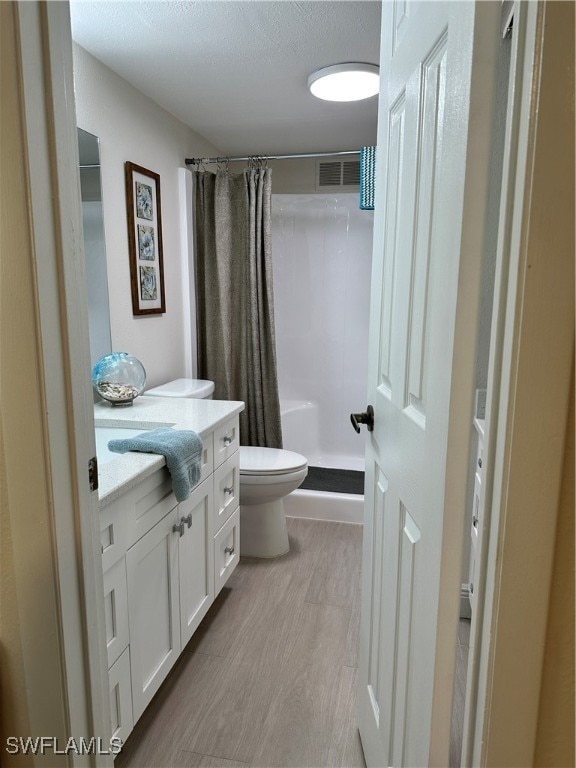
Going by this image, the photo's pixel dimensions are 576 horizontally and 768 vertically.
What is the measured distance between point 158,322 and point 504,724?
2.39 m

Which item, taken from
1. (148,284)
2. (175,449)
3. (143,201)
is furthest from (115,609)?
(143,201)

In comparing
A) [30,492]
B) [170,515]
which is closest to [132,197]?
[170,515]

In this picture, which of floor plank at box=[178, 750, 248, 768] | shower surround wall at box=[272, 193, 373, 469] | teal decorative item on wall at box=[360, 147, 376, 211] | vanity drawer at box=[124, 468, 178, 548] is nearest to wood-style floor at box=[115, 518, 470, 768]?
floor plank at box=[178, 750, 248, 768]

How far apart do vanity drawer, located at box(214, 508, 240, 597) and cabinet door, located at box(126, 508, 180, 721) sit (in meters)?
0.37

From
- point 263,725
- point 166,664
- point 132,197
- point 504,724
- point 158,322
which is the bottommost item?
point 263,725

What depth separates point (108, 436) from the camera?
69.1 inches

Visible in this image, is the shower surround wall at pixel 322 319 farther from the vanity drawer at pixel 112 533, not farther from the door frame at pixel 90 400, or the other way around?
the door frame at pixel 90 400

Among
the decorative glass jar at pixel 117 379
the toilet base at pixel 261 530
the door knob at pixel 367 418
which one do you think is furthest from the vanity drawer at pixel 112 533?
the toilet base at pixel 261 530

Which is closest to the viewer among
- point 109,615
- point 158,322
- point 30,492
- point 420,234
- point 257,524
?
point 30,492

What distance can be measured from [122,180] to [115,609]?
1.83m

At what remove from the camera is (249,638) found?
1925 mm

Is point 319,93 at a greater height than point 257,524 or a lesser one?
greater

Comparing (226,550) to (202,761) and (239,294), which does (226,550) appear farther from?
(239,294)

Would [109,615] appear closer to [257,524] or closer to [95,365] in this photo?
[95,365]
